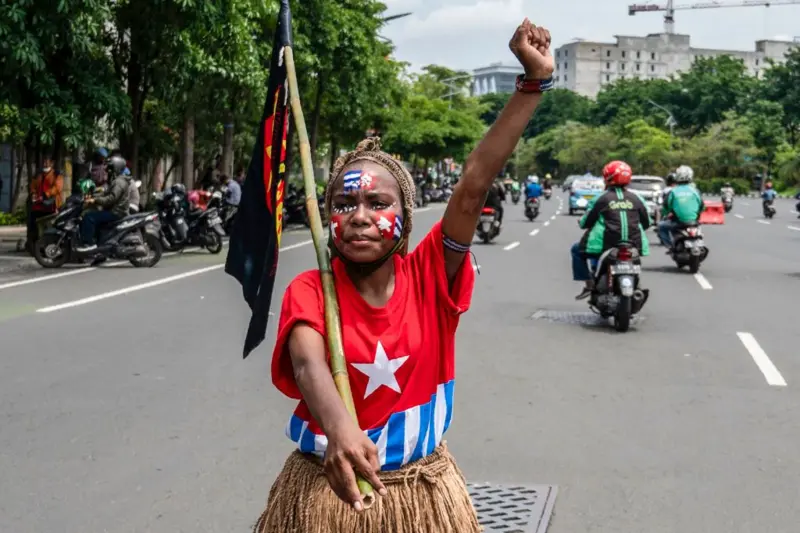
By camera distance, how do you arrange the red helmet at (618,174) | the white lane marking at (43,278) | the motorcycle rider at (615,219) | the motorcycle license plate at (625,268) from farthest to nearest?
the white lane marking at (43,278) → the red helmet at (618,174) → the motorcycle rider at (615,219) → the motorcycle license plate at (625,268)

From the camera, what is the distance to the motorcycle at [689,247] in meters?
17.2

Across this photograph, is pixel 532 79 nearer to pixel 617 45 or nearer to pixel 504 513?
pixel 504 513

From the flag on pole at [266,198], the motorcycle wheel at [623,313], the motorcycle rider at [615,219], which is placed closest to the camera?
the flag on pole at [266,198]

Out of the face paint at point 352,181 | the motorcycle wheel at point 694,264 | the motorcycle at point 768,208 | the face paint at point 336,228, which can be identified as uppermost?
the face paint at point 352,181

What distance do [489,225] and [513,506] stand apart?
1881 cm

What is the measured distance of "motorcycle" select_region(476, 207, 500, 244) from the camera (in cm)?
2364

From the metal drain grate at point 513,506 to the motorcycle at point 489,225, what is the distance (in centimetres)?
1808

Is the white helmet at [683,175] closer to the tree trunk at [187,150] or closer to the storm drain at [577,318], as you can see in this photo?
the storm drain at [577,318]

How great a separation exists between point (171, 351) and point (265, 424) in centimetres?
270

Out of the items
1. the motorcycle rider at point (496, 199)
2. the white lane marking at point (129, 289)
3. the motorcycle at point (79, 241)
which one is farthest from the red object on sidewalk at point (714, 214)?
the motorcycle at point (79, 241)

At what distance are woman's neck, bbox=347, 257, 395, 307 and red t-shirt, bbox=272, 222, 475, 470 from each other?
0.6 inches

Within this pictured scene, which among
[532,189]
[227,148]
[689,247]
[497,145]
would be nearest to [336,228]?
[497,145]

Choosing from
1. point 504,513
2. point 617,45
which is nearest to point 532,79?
point 504,513

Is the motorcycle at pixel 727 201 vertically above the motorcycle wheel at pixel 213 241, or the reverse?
the motorcycle wheel at pixel 213 241
